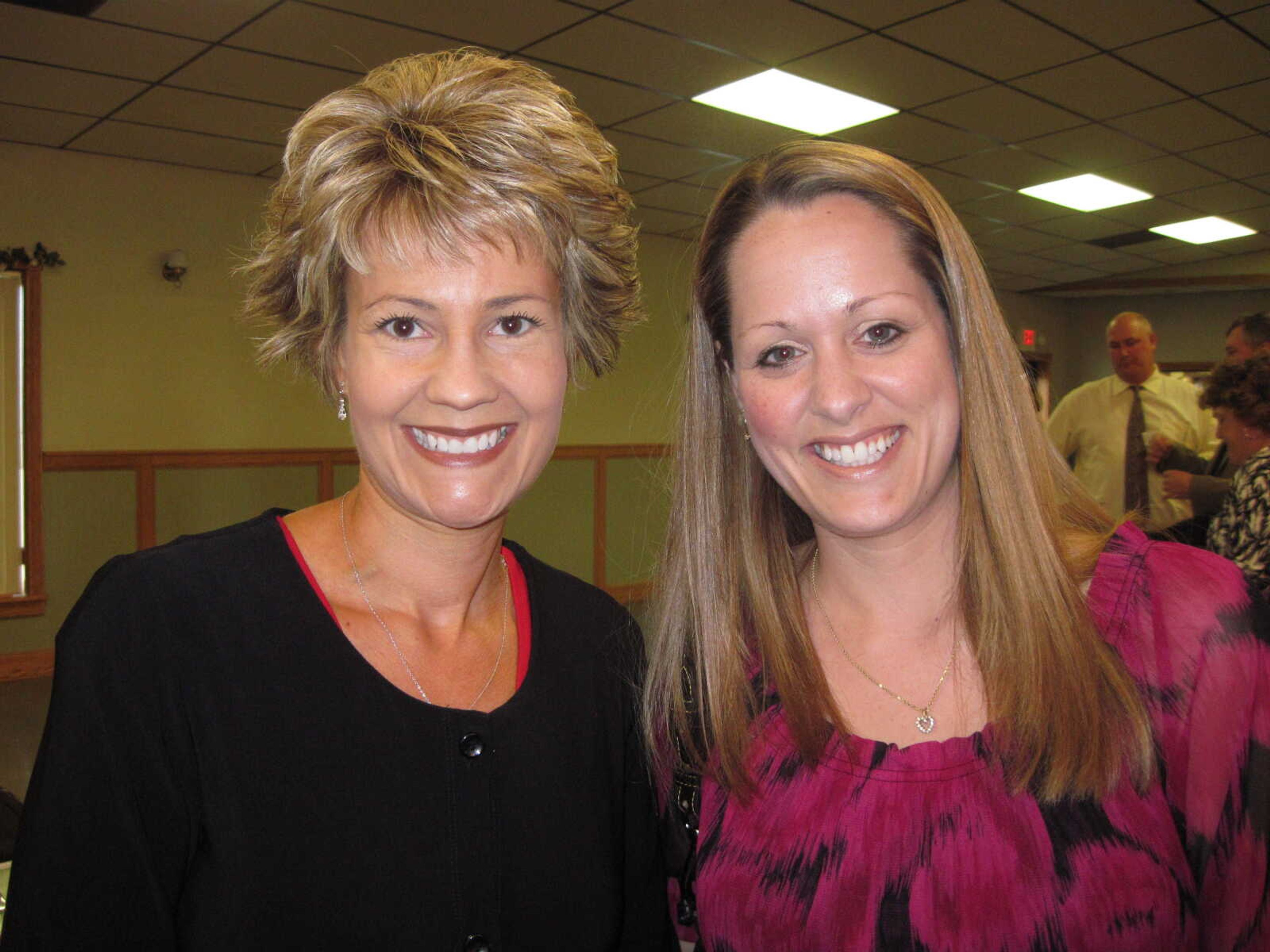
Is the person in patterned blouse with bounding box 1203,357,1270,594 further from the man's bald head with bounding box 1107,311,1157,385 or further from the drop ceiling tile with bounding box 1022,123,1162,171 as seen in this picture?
the drop ceiling tile with bounding box 1022,123,1162,171

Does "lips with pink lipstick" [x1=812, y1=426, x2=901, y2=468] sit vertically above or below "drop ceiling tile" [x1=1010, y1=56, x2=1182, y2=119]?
below

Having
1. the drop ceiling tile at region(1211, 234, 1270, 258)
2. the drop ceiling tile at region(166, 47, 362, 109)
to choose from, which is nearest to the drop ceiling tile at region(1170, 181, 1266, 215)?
the drop ceiling tile at region(1211, 234, 1270, 258)

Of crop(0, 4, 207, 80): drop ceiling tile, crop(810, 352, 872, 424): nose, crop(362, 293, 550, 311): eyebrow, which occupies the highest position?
crop(0, 4, 207, 80): drop ceiling tile

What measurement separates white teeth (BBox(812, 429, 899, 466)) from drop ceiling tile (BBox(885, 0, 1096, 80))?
130 inches

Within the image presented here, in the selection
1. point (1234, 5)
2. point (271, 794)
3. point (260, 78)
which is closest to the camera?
point (271, 794)

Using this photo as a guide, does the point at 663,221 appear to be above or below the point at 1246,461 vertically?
above

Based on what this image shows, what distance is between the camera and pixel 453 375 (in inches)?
50.0

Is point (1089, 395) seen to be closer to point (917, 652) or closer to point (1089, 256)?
point (917, 652)

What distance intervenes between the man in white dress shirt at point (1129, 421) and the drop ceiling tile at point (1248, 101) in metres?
1.21

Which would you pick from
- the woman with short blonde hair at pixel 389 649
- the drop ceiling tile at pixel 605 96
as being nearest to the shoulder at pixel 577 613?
the woman with short blonde hair at pixel 389 649

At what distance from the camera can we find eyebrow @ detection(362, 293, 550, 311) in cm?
126

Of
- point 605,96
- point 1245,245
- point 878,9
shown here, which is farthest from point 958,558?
point 1245,245

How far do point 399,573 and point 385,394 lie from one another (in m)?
0.27

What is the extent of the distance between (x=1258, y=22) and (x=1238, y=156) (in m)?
2.58
